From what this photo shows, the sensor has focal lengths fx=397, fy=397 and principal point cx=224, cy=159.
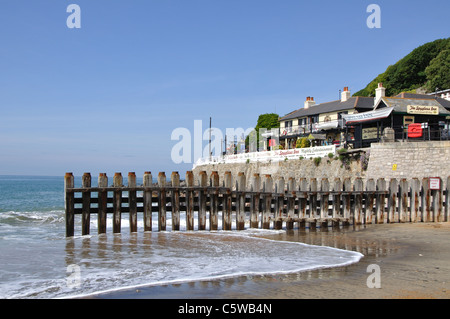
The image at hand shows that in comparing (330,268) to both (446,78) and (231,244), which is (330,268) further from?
(446,78)

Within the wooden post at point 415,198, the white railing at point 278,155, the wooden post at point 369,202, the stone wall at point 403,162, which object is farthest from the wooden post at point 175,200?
the white railing at point 278,155

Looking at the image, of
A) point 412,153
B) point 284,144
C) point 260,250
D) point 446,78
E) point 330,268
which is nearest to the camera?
point 330,268

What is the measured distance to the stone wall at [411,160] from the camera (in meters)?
22.8

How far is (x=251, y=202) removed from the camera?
15250 mm

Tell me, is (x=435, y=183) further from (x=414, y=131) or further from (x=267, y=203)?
(x=414, y=131)

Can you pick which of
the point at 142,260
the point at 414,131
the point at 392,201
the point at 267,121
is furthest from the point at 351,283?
the point at 267,121

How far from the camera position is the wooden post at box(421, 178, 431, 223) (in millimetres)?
18009

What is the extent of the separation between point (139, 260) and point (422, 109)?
107 feet

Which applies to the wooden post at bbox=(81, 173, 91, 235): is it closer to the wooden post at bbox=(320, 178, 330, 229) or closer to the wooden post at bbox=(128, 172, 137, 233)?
the wooden post at bbox=(128, 172, 137, 233)

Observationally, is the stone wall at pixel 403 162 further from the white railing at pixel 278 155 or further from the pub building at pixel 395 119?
the pub building at pixel 395 119

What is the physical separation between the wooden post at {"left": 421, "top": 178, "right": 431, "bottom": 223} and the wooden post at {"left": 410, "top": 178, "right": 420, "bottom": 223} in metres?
0.38
